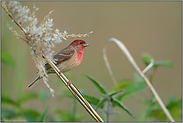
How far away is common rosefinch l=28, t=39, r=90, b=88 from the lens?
1127 millimetres

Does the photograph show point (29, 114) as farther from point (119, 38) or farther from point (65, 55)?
point (119, 38)

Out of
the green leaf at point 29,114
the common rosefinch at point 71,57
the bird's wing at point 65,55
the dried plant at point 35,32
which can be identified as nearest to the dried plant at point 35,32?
the dried plant at point 35,32

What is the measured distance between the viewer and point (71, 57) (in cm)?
122

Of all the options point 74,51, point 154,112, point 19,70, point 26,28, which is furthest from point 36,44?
point 19,70

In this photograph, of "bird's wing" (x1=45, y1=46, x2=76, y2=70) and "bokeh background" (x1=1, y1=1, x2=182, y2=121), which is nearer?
"bird's wing" (x1=45, y1=46, x2=76, y2=70)

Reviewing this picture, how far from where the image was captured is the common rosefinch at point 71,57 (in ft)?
3.70

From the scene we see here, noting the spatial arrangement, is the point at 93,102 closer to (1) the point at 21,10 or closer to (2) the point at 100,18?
(1) the point at 21,10

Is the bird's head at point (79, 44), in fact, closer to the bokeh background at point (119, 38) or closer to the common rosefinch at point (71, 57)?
the common rosefinch at point (71, 57)

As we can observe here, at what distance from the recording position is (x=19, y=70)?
224 cm

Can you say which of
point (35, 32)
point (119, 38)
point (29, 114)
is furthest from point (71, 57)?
point (119, 38)

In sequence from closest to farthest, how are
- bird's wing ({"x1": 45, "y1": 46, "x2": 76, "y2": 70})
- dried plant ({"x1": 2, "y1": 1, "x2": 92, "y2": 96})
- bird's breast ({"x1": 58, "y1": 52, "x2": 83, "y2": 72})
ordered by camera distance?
dried plant ({"x1": 2, "y1": 1, "x2": 92, "y2": 96}), bird's breast ({"x1": 58, "y1": 52, "x2": 83, "y2": 72}), bird's wing ({"x1": 45, "y1": 46, "x2": 76, "y2": 70})

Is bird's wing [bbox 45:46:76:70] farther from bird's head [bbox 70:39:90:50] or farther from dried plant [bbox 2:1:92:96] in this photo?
dried plant [bbox 2:1:92:96]

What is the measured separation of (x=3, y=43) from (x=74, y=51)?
1.39 metres

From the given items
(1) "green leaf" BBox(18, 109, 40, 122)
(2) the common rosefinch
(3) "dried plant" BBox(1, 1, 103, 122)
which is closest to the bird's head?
(2) the common rosefinch
